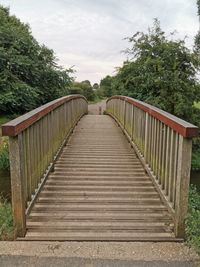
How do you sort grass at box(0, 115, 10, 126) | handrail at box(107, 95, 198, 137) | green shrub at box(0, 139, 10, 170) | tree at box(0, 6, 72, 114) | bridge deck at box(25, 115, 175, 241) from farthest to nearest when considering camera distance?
tree at box(0, 6, 72, 114) → grass at box(0, 115, 10, 126) → green shrub at box(0, 139, 10, 170) → bridge deck at box(25, 115, 175, 241) → handrail at box(107, 95, 198, 137)

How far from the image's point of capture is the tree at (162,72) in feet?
37.8

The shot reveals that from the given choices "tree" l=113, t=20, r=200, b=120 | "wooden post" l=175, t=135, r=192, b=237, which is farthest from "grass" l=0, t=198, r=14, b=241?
"tree" l=113, t=20, r=200, b=120

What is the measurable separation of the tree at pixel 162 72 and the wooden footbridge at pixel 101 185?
22.0ft

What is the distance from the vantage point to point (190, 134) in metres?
2.65

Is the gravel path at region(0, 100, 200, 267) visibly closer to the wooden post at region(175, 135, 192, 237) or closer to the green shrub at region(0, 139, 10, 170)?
the wooden post at region(175, 135, 192, 237)

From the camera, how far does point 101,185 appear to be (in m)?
4.18

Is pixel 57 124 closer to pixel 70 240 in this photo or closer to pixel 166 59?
pixel 70 240

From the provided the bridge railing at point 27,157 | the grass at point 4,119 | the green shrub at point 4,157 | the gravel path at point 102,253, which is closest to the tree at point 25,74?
the grass at point 4,119

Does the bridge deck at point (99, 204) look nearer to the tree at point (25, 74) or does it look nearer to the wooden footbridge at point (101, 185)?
the wooden footbridge at point (101, 185)

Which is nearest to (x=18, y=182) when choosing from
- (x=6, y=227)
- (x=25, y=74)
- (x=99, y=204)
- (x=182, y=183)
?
(x=6, y=227)

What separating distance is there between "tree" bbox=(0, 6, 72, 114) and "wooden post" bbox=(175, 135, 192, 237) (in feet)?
26.3

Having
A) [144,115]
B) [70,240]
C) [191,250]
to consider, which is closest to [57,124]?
[144,115]

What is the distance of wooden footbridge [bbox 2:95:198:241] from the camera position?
9.30 feet

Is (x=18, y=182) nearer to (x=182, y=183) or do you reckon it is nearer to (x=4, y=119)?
(x=182, y=183)
